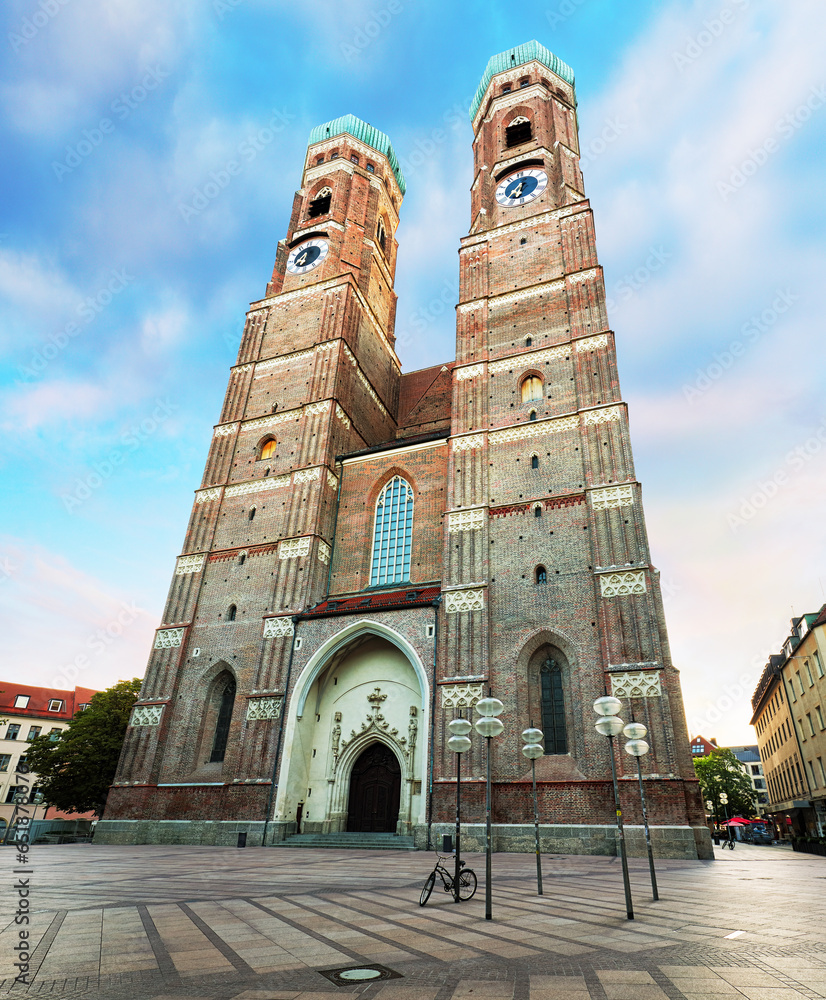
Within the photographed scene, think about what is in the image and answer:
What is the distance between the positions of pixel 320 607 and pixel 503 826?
35.6 feet

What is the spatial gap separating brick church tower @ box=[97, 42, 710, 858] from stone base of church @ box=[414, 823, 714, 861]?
0.07 metres

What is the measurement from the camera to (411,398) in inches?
1539

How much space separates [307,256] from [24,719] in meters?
41.1

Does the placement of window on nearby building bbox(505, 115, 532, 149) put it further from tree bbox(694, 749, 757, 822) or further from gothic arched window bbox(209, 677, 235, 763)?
tree bbox(694, 749, 757, 822)

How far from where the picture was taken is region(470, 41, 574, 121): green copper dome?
4016 centimetres

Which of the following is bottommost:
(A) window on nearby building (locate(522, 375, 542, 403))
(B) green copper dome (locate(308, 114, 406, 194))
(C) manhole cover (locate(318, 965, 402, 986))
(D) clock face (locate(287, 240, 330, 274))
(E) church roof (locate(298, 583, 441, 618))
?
(C) manhole cover (locate(318, 965, 402, 986))

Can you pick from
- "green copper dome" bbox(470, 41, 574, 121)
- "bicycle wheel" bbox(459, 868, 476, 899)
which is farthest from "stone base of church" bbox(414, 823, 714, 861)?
"green copper dome" bbox(470, 41, 574, 121)

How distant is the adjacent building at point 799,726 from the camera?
32875 mm

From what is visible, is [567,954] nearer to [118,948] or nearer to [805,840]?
[118,948]

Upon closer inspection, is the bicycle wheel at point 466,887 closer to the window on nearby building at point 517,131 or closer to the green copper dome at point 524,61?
the window on nearby building at point 517,131

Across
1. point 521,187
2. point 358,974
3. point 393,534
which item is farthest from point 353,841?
point 521,187

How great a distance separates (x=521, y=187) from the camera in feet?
112

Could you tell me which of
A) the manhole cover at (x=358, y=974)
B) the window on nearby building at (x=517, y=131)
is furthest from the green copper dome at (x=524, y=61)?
the manhole cover at (x=358, y=974)

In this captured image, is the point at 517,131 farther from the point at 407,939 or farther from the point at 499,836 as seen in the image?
the point at 407,939
